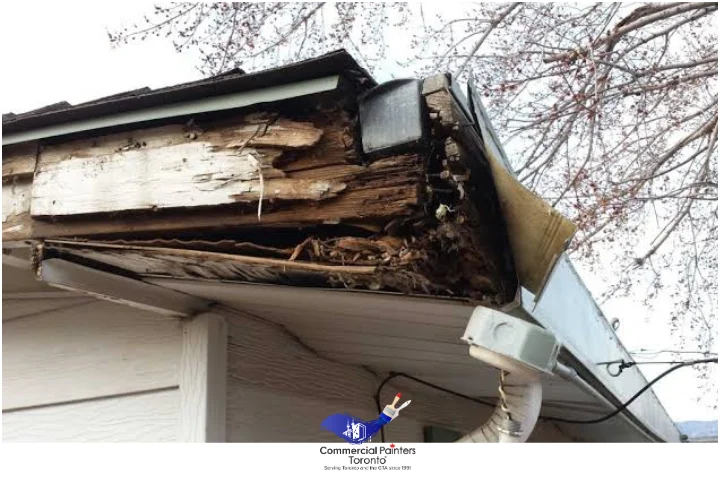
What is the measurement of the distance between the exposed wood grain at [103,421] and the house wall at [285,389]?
124 millimetres

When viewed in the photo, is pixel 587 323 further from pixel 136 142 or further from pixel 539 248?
pixel 136 142

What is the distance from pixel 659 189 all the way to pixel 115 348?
12.1 feet

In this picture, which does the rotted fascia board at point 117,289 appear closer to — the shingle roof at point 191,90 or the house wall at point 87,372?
the house wall at point 87,372

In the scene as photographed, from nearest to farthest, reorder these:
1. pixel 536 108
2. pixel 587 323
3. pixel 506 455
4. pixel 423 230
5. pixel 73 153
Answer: pixel 423 230 < pixel 73 153 < pixel 506 455 < pixel 587 323 < pixel 536 108

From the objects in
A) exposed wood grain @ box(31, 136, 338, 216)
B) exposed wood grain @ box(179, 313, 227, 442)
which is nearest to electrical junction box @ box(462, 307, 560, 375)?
exposed wood grain @ box(31, 136, 338, 216)

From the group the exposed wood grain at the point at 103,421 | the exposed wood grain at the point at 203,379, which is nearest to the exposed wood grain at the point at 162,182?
the exposed wood grain at the point at 203,379

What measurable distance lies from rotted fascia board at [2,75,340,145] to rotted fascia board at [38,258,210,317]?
224 millimetres

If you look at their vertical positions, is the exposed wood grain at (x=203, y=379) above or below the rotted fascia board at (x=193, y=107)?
below

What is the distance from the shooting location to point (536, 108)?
4379mm

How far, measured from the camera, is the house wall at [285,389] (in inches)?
53.7

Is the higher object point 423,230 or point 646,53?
point 646,53

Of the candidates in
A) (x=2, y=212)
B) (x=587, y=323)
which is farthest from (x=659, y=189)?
(x=2, y=212)

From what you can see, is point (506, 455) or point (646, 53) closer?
point (506, 455)

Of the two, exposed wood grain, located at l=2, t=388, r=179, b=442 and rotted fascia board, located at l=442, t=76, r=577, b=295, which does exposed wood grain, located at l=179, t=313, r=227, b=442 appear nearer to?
exposed wood grain, located at l=2, t=388, r=179, b=442
